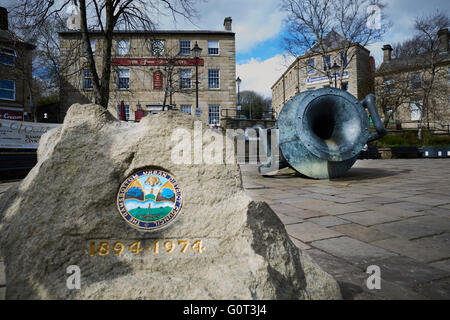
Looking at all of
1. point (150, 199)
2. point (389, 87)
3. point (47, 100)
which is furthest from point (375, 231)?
point (47, 100)

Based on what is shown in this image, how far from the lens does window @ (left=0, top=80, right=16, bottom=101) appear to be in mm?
22375

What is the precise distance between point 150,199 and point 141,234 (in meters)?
0.20

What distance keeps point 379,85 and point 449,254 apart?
1072 inches

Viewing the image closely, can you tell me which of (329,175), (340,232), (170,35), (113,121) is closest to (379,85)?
(170,35)

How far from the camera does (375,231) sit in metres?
3.06

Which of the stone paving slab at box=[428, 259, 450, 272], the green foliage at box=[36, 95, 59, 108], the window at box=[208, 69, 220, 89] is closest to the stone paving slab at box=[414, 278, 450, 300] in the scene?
the stone paving slab at box=[428, 259, 450, 272]

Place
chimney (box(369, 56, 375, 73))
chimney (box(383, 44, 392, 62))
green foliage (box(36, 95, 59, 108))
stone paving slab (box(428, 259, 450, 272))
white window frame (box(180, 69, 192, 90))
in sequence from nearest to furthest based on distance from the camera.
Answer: stone paving slab (box(428, 259, 450, 272)) → white window frame (box(180, 69, 192, 90)) → green foliage (box(36, 95, 59, 108)) → chimney (box(369, 56, 375, 73)) → chimney (box(383, 44, 392, 62))

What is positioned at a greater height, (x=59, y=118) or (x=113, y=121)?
(x=59, y=118)

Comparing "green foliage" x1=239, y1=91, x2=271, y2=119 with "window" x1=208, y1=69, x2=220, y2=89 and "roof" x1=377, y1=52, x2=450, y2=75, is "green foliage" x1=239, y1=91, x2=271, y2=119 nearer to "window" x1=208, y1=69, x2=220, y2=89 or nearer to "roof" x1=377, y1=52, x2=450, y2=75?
"window" x1=208, y1=69, x2=220, y2=89

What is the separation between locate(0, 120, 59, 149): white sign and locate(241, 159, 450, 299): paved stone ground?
764cm

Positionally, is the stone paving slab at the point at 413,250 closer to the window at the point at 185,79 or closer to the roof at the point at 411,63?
the window at the point at 185,79

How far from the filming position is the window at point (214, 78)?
26.6m

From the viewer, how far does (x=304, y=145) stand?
620cm
